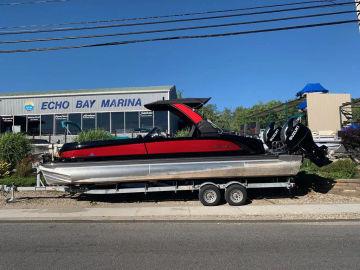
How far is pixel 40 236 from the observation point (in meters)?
8.59

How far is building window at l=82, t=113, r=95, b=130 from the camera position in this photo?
109 ft

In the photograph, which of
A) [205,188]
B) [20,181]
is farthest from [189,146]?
[20,181]

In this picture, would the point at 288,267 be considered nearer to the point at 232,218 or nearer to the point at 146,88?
the point at 232,218

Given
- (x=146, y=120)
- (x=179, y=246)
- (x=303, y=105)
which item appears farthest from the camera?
(x=303, y=105)

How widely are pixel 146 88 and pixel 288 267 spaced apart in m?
27.6

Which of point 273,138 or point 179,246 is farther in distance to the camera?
point 273,138

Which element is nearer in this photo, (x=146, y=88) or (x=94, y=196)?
(x=94, y=196)

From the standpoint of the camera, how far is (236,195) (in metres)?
12.0

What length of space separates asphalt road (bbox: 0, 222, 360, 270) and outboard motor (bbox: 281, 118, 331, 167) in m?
3.31

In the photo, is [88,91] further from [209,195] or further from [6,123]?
[209,195]

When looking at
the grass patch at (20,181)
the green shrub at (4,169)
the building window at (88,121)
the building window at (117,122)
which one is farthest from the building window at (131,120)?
the grass patch at (20,181)

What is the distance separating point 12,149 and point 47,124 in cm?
1757

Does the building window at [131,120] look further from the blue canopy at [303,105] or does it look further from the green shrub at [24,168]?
the green shrub at [24,168]

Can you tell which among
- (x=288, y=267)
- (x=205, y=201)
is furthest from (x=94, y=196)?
(x=288, y=267)
